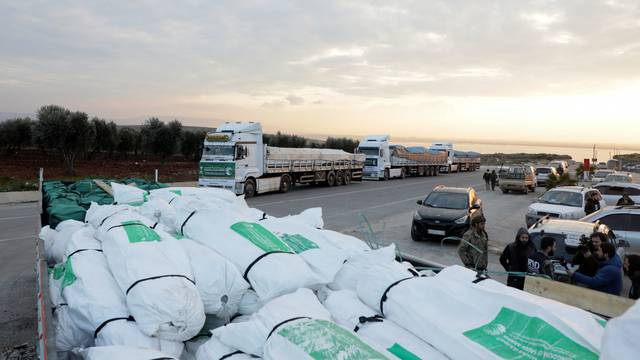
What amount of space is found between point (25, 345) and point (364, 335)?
14.7ft

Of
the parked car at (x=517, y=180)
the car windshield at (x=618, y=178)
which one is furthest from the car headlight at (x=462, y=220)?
the parked car at (x=517, y=180)

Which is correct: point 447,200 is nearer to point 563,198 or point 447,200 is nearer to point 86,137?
point 563,198

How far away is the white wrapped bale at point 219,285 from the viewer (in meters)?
3.29

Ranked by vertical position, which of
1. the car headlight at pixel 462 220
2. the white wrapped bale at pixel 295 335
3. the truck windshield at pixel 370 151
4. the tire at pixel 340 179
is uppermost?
the truck windshield at pixel 370 151

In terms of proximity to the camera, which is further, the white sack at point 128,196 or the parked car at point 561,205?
the parked car at point 561,205

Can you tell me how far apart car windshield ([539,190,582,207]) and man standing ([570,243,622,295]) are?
29.5 ft

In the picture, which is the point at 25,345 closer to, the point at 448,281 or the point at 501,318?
the point at 448,281

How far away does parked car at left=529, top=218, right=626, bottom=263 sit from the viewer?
341 inches

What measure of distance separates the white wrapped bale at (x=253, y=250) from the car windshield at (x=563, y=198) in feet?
41.9

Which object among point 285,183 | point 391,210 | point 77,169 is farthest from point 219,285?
point 77,169

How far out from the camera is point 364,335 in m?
2.87

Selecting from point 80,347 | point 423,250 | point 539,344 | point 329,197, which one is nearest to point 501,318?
point 539,344

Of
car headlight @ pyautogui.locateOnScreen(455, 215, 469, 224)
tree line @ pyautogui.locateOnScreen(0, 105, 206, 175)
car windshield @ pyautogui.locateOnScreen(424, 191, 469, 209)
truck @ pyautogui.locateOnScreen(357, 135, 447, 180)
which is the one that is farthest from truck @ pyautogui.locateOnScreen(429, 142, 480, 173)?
car headlight @ pyautogui.locateOnScreen(455, 215, 469, 224)

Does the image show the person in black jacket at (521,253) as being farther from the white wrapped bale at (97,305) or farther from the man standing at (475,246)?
the white wrapped bale at (97,305)
